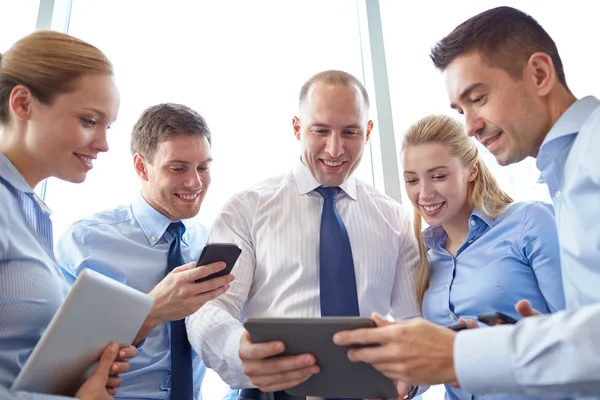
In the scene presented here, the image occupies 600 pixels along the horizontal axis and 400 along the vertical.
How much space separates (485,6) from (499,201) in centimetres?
181

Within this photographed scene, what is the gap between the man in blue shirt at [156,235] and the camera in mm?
1988

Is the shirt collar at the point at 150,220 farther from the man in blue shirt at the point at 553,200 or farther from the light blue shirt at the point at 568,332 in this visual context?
the light blue shirt at the point at 568,332

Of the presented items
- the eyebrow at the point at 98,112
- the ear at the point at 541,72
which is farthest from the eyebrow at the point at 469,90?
the eyebrow at the point at 98,112

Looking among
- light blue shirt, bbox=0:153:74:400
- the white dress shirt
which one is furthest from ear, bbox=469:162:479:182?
light blue shirt, bbox=0:153:74:400

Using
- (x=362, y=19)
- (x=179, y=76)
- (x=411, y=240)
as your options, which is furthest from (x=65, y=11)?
(x=411, y=240)

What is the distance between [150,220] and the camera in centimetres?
225

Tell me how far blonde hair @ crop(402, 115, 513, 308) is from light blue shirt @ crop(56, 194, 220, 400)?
0.97 m

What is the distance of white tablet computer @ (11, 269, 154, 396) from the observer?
1.28 m

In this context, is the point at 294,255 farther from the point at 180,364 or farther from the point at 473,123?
the point at 473,123

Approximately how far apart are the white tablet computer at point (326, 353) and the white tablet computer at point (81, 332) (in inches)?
15.1

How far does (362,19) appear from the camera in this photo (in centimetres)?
343

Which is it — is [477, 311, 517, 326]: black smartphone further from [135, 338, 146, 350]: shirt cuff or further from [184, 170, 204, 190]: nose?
[184, 170, 204, 190]: nose

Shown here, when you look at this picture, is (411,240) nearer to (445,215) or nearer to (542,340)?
(445,215)

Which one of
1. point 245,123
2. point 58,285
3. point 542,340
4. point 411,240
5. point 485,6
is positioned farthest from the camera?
point 485,6
